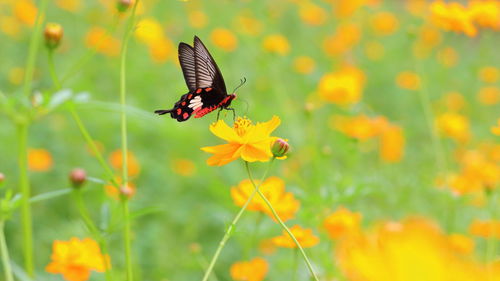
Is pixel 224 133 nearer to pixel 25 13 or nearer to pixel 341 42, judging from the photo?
pixel 25 13

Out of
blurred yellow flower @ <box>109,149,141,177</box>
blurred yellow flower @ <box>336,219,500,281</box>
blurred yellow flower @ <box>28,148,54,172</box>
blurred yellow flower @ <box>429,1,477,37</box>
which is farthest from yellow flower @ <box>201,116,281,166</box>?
blurred yellow flower @ <box>28,148,54,172</box>

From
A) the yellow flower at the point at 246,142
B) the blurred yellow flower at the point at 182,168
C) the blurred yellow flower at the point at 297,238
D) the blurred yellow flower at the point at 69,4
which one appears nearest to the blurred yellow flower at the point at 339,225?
the blurred yellow flower at the point at 297,238

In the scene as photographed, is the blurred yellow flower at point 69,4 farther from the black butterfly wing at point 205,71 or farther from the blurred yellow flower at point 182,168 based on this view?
the black butterfly wing at point 205,71

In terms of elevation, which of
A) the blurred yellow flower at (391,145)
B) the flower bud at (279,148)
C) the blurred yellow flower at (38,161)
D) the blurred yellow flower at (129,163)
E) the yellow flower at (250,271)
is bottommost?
the blurred yellow flower at (391,145)

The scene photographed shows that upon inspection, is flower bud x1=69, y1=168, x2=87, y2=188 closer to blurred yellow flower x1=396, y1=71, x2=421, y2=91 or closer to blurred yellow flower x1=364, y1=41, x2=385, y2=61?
blurred yellow flower x1=396, y1=71, x2=421, y2=91

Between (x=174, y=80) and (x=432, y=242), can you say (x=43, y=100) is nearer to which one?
(x=432, y=242)

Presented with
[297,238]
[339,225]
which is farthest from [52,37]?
[339,225]

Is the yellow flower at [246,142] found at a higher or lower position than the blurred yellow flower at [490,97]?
higher
